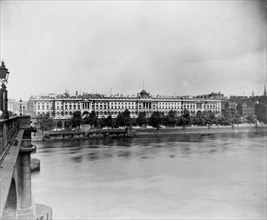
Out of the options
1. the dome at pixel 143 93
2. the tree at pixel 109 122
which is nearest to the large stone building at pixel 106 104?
the dome at pixel 143 93

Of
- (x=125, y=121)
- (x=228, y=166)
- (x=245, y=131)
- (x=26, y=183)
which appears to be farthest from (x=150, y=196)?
(x=245, y=131)

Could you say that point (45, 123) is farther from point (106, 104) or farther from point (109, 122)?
point (106, 104)

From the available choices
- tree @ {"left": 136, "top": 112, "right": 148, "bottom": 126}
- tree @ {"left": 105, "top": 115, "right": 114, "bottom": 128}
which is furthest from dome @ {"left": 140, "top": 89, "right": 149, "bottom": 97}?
tree @ {"left": 105, "top": 115, "right": 114, "bottom": 128}

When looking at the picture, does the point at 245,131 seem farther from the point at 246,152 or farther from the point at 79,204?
the point at 79,204

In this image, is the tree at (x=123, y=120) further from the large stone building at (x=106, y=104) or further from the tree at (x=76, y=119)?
the tree at (x=76, y=119)

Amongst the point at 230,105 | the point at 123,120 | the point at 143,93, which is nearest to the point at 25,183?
the point at 123,120
